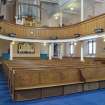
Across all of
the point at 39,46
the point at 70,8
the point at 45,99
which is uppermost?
the point at 70,8

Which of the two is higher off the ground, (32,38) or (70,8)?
(70,8)

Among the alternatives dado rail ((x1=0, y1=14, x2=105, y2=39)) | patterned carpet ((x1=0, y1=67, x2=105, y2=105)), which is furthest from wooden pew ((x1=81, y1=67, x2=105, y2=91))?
dado rail ((x1=0, y1=14, x2=105, y2=39))

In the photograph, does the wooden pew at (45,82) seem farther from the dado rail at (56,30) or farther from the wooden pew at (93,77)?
the dado rail at (56,30)

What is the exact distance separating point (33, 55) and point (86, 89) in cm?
948

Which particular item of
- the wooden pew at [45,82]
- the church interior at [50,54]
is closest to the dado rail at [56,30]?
the church interior at [50,54]

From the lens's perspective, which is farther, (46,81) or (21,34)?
(21,34)

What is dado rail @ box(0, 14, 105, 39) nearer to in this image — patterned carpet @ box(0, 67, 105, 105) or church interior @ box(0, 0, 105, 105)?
church interior @ box(0, 0, 105, 105)

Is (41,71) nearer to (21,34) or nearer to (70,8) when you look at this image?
(21,34)

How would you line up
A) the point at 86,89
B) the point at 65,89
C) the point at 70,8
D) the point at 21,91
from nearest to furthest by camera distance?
the point at 21,91 < the point at 65,89 < the point at 86,89 < the point at 70,8

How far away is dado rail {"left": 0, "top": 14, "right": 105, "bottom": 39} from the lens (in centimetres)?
941

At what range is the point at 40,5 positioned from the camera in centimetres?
1681

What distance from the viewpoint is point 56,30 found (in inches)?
516

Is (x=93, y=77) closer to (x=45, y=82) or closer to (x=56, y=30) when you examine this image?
(x=45, y=82)

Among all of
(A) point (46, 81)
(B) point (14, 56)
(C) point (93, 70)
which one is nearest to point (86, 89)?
(C) point (93, 70)
